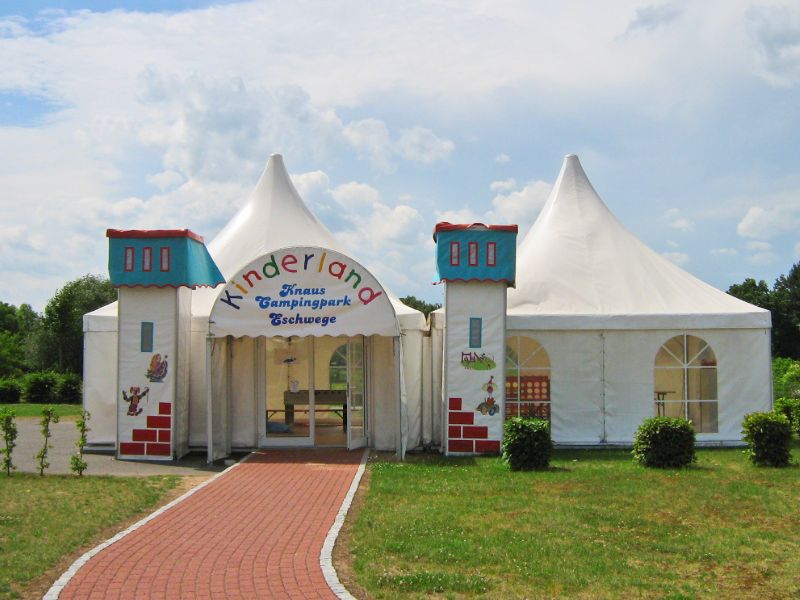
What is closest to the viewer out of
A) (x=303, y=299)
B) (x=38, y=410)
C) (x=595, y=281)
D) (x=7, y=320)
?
(x=303, y=299)

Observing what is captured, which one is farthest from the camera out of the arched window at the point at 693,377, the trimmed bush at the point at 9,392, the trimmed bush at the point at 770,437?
the trimmed bush at the point at 9,392

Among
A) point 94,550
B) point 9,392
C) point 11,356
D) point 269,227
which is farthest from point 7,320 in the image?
point 94,550

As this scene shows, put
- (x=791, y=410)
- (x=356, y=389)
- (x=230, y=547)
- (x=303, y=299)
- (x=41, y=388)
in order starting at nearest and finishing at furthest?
(x=230, y=547) → (x=303, y=299) → (x=356, y=389) → (x=791, y=410) → (x=41, y=388)

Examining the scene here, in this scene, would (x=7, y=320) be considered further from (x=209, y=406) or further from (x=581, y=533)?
(x=581, y=533)

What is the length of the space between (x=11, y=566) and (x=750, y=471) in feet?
33.8

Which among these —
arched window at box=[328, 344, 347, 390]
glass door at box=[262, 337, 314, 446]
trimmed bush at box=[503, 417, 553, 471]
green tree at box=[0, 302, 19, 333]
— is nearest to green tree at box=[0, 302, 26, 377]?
green tree at box=[0, 302, 19, 333]

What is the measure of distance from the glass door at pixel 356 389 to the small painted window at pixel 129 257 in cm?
429

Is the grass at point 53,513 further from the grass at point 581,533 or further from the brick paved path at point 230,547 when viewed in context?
the grass at point 581,533

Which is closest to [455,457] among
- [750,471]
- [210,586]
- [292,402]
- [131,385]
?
[292,402]

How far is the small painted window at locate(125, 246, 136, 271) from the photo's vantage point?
15.4 meters

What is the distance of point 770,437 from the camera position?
13.5 metres

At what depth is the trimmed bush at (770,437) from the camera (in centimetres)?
1338

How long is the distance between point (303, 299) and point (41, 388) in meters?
20.6

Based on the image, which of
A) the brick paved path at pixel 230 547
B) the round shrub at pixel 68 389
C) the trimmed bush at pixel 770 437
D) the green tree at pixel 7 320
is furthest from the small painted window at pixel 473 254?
the green tree at pixel 7 320
